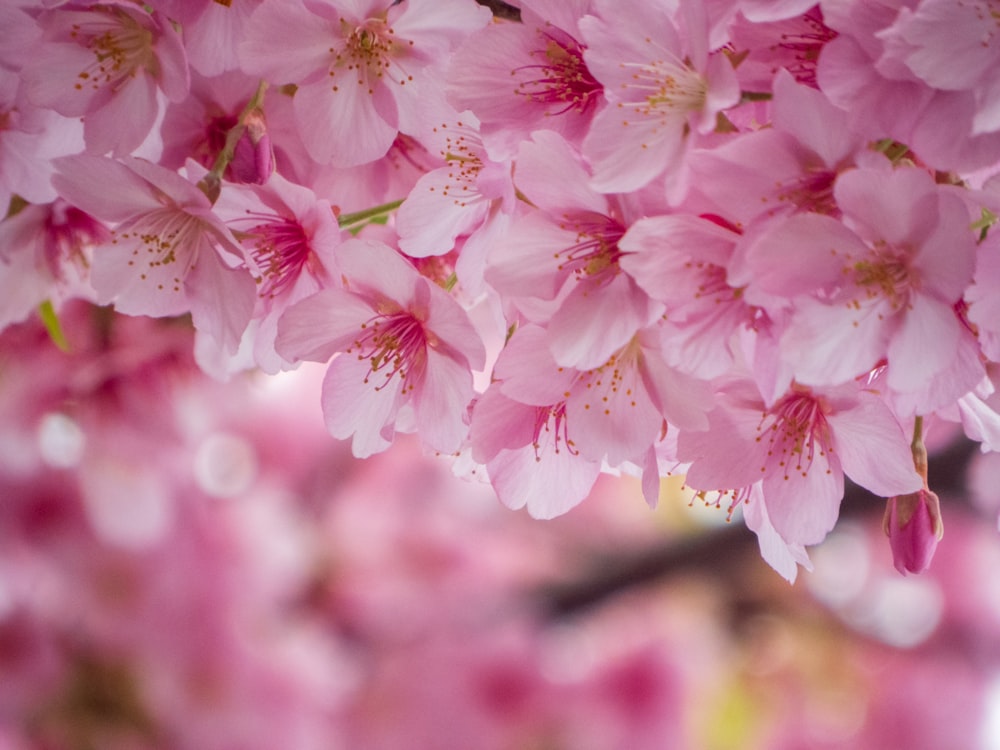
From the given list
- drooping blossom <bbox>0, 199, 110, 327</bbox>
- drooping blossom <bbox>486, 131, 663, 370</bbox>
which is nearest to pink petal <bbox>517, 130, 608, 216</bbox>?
drooping blossom <bbox>486, 131, 663, 370</bbox>

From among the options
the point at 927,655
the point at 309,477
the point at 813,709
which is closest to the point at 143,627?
the point at 309,477

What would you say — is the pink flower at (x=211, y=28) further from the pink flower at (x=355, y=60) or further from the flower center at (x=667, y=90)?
the flower center at (x=667, y=90)

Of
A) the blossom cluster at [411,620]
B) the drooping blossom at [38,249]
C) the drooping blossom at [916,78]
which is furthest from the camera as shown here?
the blossom cluster at [411,620]

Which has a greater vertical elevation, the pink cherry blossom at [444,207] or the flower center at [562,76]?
the flower center at [562,76]

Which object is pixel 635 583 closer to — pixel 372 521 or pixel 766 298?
pixel 372 521

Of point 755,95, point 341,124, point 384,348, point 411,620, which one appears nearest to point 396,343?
point 384,348

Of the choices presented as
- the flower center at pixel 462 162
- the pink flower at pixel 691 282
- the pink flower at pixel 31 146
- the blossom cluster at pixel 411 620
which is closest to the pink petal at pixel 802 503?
the pink flower at pixel 691 282
